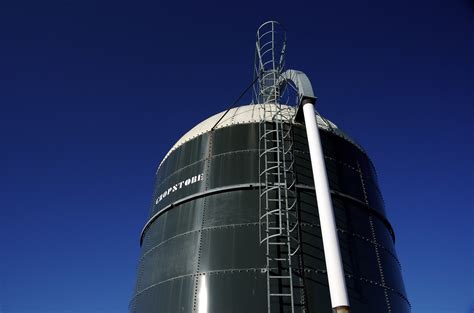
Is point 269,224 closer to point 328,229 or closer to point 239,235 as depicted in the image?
point 239,235

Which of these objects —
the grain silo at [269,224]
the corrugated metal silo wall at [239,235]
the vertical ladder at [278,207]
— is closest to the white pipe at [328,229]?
the grain silo at [269,224]

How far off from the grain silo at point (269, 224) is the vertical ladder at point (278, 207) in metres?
0.03

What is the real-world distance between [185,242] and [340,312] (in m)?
4.76

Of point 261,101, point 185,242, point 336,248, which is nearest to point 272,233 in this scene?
point 336,248

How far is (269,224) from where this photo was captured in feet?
34.1

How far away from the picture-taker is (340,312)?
813 centimetres

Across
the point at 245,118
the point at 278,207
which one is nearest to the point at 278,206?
the point at 278,207

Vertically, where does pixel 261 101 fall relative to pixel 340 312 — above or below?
above

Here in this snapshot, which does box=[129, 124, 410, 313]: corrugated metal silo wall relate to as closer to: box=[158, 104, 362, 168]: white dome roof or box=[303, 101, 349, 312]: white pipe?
box=[158, 104, 362, 168]: white dome roof

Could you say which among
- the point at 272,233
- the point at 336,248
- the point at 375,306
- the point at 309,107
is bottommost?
the point at 375,306

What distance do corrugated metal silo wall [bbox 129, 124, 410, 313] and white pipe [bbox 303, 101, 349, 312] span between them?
1.10 metres

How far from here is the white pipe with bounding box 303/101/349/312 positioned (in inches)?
327

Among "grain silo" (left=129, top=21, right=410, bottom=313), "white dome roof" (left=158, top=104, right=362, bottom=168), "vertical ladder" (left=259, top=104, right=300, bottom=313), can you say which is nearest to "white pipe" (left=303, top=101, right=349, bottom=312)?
"grain silo" (left=129, top=21, right=410, bottom=313)

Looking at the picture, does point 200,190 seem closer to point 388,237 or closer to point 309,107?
point 309,107
